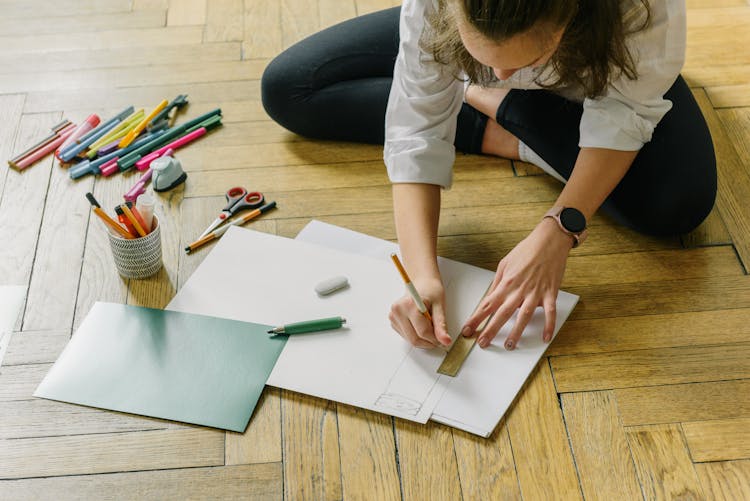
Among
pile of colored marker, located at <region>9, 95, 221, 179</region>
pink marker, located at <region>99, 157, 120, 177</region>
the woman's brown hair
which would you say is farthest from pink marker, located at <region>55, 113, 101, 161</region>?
the woman's brown hair

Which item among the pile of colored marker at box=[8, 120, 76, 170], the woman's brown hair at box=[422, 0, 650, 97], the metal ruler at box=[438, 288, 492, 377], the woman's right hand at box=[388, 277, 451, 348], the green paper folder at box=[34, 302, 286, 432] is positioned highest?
the woman's brown hair at box=[422, 0, 650, 97]

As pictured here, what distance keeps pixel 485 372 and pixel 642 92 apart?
0.50 metres

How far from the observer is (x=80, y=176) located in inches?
69.4

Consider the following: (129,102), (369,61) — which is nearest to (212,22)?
(129,102)

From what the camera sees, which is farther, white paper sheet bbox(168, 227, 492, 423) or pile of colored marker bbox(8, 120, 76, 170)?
pile of colored marker bbox(8, 120, 76, 170)

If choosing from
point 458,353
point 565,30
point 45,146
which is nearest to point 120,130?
point 45,146

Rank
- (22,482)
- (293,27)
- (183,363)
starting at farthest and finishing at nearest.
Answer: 1. (293,27)
2. (183,363)
3. (22,482)

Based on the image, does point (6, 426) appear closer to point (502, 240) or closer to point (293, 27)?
point (502, 240)

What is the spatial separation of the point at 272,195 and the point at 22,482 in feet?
2.26

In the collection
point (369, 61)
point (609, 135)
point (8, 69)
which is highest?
point (609, 135)

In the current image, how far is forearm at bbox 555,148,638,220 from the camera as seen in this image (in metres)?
1.47

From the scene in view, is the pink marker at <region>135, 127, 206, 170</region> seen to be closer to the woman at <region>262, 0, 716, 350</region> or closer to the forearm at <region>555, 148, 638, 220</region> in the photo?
the woman at <region>262, 0, 716, 350</region>

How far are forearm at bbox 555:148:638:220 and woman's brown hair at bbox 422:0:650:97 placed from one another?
0.11 metres

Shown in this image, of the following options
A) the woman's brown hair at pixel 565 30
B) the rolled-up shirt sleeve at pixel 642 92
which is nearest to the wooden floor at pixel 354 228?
the rolled-up shirt sleeve at pixel 642 92
